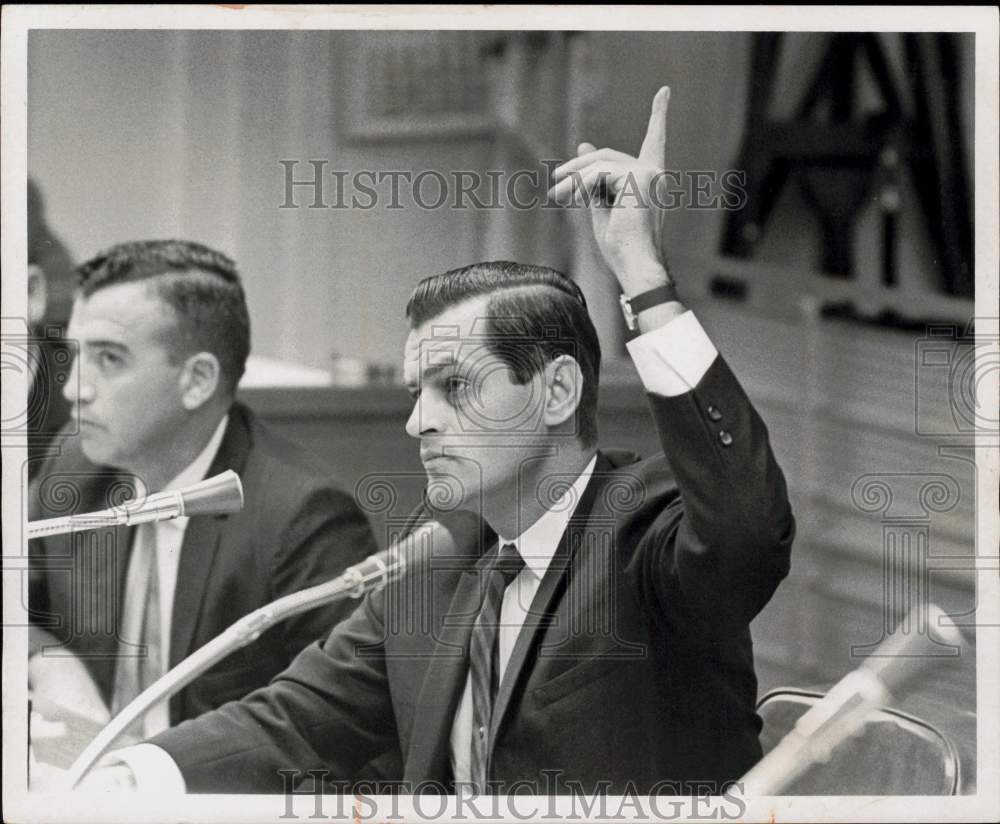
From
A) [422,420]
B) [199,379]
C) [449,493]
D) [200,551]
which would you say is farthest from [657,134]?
[200,551]

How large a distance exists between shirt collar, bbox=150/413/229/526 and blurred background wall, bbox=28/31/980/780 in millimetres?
131

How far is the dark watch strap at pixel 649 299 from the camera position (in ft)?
10.2

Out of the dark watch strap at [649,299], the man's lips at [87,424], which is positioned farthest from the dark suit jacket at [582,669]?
the man's lips at [87,424]

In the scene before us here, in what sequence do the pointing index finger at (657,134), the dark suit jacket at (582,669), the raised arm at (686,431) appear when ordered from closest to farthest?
the raised arm at (686,431) < the dark suit jacket at (582,669) < the pointing index finger at (657,134)

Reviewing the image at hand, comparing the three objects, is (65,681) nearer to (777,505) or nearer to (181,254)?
(181,254)

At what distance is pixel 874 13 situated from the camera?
329cm

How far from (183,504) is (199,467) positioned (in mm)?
92

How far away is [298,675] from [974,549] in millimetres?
1579

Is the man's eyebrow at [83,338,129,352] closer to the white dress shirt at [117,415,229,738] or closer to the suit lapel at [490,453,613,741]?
the white dress shirt at [117,415,229,738]

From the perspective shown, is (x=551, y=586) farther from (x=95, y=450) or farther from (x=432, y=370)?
(x=95, y=450)

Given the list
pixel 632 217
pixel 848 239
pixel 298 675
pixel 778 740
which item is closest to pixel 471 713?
pixel 298 675

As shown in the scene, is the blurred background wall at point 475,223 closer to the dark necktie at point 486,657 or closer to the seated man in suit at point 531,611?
the seated man in suit at point 531,611

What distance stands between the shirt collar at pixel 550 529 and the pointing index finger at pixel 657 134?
67 cm

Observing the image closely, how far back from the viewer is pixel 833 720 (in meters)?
3.23
